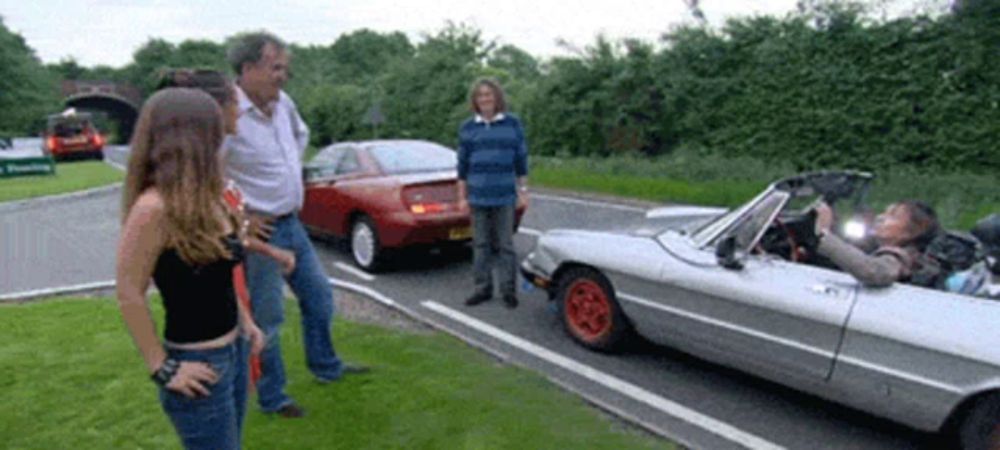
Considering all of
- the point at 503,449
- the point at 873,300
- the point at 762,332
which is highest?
the point at 873,300

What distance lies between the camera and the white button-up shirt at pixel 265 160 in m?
3.31

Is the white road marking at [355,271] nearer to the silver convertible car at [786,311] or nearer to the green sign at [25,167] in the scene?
the silver convertible car at [786,311]

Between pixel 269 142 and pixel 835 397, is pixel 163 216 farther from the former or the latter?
pixel 835 397

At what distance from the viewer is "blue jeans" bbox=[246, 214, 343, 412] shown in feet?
11.4

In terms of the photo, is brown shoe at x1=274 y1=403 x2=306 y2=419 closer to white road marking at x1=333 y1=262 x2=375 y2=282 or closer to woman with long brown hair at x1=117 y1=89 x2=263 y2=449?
woman with long brown hair at x1=117 y1=89 x2=263 y2=449

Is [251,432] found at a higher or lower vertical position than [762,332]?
lower

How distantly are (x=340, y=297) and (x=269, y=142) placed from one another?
10.1 ft

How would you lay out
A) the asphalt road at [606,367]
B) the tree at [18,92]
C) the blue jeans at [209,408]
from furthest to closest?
the tree at [18,92]
the asphalt road at [606,367]
the blue jeans at [209,408]

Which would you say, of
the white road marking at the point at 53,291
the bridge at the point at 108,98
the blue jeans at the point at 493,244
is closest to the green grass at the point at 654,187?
the blue jeans at the point at 493,244

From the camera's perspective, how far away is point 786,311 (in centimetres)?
375

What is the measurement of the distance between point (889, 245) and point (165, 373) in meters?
3.52

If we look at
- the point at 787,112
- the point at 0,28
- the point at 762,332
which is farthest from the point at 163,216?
the point at 0,28

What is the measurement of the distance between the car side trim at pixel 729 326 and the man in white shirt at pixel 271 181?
1.83 metres

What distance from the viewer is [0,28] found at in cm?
3631
